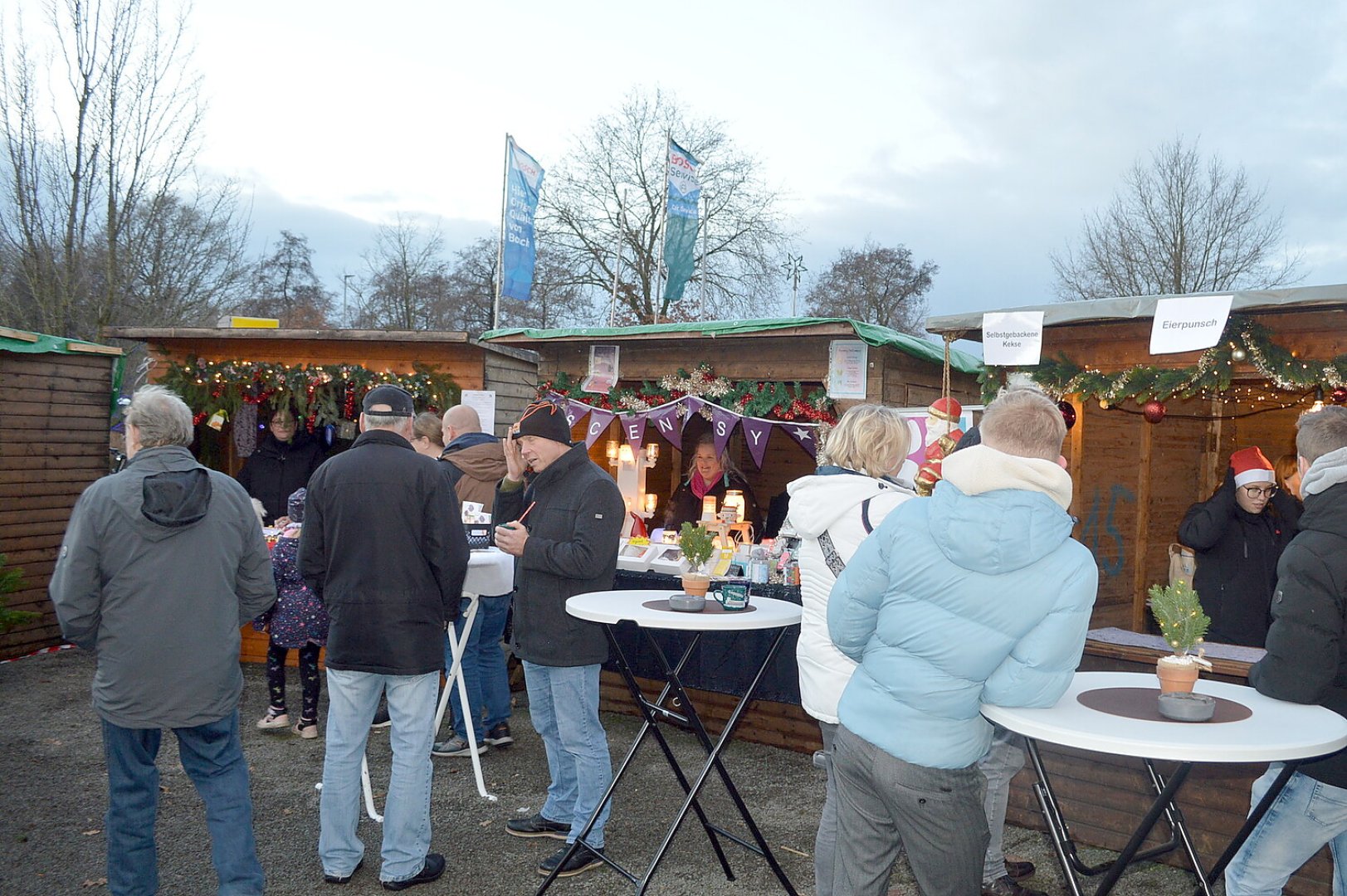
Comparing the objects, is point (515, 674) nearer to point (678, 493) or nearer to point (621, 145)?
point (678, 493)

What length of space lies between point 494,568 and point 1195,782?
10.1 feet

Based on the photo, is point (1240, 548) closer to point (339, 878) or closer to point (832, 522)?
point (832, 522)

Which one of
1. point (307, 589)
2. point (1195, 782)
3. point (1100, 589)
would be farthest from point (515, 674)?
point (1100, 589)

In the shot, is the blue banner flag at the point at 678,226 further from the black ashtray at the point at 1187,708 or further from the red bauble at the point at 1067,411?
the black ashtray at the point at 1187,708

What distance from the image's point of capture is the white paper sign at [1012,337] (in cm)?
512

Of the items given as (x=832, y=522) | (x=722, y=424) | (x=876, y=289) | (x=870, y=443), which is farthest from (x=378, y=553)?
(x=876, y=289)

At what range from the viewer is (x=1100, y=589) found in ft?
23.5

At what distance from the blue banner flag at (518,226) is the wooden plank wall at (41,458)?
4962 millimetres

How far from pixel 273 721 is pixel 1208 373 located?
18.2 feet

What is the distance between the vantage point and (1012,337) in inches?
204


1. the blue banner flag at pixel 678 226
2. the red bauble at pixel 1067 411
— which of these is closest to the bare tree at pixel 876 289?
the blue banner flag at pixel 678 226

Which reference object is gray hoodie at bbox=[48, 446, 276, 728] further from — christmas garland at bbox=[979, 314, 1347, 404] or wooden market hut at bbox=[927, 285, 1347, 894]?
christmas garland at bbox=[979, 314, 1347, 404]

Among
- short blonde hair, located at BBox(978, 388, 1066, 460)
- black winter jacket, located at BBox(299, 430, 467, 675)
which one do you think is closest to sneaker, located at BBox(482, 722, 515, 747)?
black winter jacket, located at BBox(299, 430, 467, 675)

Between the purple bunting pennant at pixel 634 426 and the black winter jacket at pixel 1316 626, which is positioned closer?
the black winter jacket at pixel 1316 626
